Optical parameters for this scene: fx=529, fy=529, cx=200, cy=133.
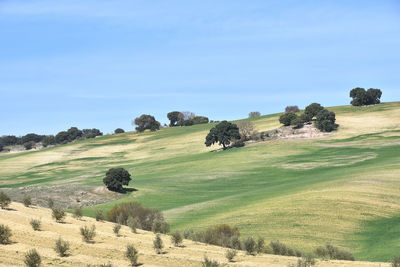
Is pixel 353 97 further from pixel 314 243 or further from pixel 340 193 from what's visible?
pixel 314 243

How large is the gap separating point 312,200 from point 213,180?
110 feet

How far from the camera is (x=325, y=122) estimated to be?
124 metres

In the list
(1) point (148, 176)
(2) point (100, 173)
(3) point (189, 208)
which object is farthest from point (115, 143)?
(3) point (189, 208)

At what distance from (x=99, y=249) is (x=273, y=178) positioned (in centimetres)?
5554

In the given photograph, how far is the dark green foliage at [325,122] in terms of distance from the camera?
123 m

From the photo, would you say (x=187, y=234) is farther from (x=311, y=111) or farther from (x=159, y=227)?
(x=311, y=111)

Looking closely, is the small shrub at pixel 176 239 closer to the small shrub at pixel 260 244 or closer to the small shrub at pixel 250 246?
the small shrub at pixel 250 246

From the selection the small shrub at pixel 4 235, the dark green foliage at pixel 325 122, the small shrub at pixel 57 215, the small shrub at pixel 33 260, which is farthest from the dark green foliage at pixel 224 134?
the small shrub at pixel 33 260

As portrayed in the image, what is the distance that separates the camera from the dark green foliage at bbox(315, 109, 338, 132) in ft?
403

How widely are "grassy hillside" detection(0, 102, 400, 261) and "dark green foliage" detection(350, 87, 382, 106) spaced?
4787mm

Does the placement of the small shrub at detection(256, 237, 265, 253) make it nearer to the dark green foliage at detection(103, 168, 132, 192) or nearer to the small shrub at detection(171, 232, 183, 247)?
the small shrub at detection(171, 232, 183, 247)

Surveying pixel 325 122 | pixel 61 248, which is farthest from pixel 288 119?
pixel 61 248

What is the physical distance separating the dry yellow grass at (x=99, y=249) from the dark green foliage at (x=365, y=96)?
131270 millimetres

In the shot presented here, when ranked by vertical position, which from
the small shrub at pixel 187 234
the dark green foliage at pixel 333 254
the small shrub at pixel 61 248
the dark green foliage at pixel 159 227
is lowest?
the dark green foliage at pixel 333 254
